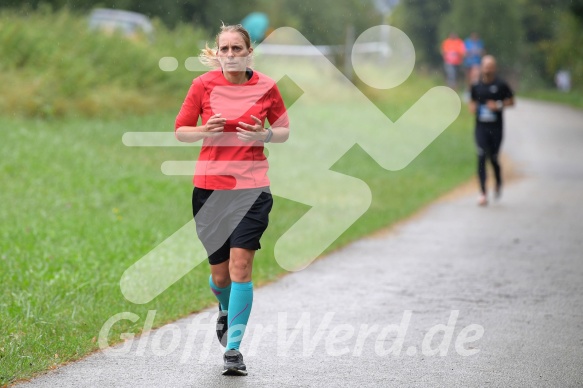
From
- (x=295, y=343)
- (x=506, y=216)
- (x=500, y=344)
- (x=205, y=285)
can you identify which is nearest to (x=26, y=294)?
(x=205, y=285)

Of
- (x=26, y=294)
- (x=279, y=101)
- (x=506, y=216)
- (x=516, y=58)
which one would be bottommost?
(x=516, y=58)

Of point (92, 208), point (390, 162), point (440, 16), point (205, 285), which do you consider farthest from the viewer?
point (440, 16)

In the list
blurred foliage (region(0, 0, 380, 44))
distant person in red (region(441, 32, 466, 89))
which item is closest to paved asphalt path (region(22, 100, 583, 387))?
blurred foliage (region(0, 0, 380, 44))

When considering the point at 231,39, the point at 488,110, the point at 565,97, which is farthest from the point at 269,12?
the point at 231,39

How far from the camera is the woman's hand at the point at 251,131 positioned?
19.5 ft

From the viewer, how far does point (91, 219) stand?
1164 centimetres

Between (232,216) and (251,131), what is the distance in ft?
1.77

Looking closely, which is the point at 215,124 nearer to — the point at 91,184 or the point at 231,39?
the point at 231,39

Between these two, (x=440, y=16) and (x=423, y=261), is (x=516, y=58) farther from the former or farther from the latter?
(x=423, y=261)

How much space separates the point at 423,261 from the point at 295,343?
13.1 ft

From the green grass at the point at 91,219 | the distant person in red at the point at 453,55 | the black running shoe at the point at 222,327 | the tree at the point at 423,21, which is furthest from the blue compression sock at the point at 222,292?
the tree at the point at 423,21

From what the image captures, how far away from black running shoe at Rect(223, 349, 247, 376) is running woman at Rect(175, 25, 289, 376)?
1.8 inches

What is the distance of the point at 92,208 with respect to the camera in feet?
40.8

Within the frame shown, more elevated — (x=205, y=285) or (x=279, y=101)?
(x=279, y=101)
